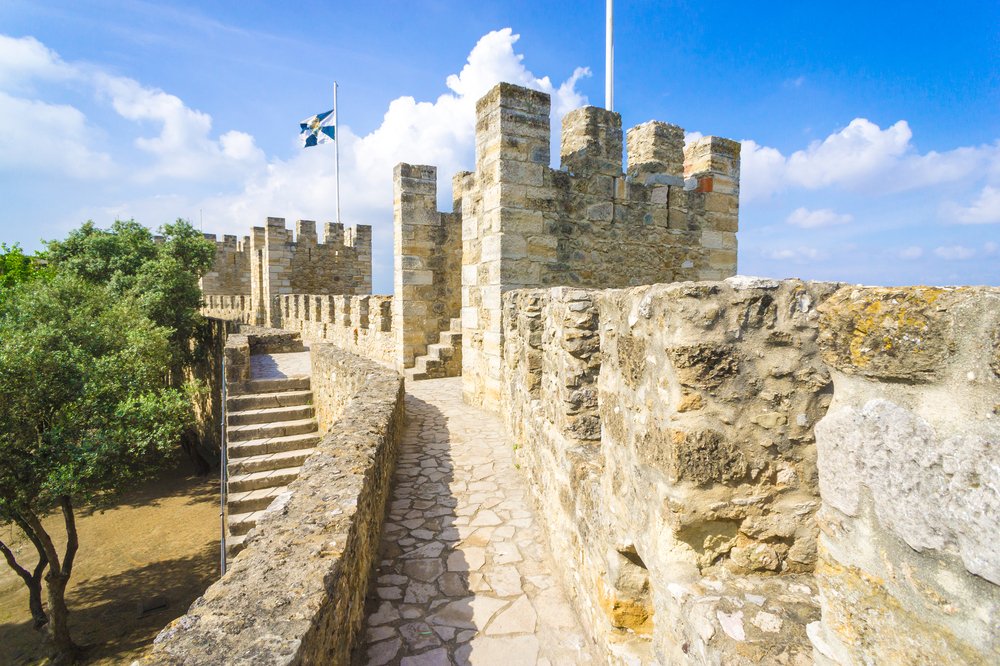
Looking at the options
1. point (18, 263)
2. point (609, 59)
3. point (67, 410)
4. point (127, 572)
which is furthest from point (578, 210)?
point (18, 263)

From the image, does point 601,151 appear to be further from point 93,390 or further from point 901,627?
point 93,390

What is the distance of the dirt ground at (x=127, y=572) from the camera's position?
25.6 feet

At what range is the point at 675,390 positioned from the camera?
1585 millimetres

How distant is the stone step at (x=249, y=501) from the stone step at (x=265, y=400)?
1885 millimetres

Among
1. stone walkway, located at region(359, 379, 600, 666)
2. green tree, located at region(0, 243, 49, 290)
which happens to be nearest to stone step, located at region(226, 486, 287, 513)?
stone walkway, located at region(359, 379, 600, 666)

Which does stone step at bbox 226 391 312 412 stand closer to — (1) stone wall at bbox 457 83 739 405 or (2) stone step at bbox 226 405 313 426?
(2) stone step at bbox 226 405 313 426

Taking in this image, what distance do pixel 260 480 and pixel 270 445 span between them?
70 centimetres

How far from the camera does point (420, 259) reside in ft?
32.5

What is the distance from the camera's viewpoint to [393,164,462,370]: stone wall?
32.0 feet

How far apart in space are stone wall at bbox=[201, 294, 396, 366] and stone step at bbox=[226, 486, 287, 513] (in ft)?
13.2

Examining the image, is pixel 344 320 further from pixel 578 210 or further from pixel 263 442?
pixel 578 210

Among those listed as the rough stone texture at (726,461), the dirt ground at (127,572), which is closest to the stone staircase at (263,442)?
the dirt ground at (127,572)

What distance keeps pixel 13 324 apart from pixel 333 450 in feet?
29.8

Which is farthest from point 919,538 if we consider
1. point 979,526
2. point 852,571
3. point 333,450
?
point 333,450
